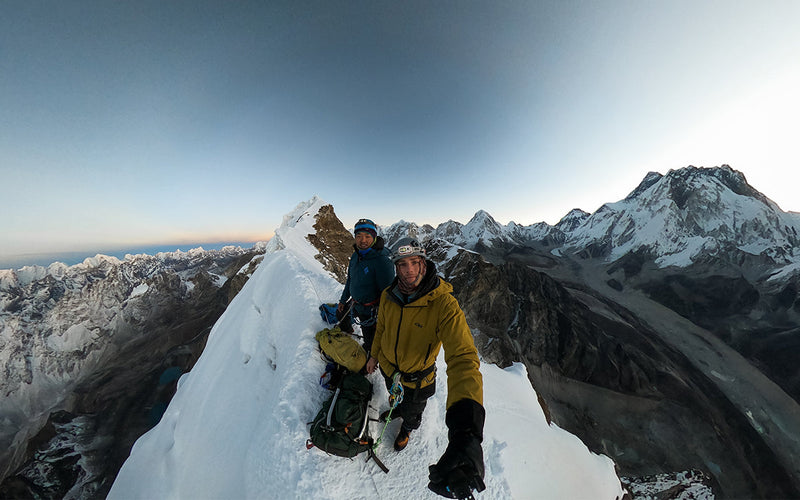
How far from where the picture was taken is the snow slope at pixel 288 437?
3.75 metres

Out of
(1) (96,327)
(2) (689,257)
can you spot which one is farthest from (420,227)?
(1) (96,327)

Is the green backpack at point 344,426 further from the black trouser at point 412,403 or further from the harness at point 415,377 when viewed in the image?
the harness at point 415,377

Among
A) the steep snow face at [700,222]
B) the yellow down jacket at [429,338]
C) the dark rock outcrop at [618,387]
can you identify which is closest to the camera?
the yellow down jacket at [429,338]

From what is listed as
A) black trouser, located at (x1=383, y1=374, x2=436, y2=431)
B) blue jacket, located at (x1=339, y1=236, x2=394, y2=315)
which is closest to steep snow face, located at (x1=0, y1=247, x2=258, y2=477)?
blue jacket, located at (x1=339, y1=236, x2=394, y2=315)

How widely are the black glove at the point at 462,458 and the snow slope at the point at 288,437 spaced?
1.96 meters

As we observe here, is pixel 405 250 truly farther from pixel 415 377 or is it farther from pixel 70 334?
pixel 70 334

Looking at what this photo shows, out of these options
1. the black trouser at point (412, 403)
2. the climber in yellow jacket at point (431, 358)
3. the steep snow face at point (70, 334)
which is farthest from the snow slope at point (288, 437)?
the steep snow face at point (70, 334)

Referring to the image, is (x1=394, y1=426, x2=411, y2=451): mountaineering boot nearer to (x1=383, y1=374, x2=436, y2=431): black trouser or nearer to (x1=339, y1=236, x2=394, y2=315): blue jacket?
(x1=383, y1=374, x2=436, y2=431): black trouser

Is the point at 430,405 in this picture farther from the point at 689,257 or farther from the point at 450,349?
the point at 689,257

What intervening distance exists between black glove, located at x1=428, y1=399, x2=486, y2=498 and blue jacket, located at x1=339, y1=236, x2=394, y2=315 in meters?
2.63

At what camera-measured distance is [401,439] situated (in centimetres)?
409

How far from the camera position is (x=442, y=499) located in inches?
166

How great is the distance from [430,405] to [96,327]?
17068cm

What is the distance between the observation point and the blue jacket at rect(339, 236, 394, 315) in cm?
481
